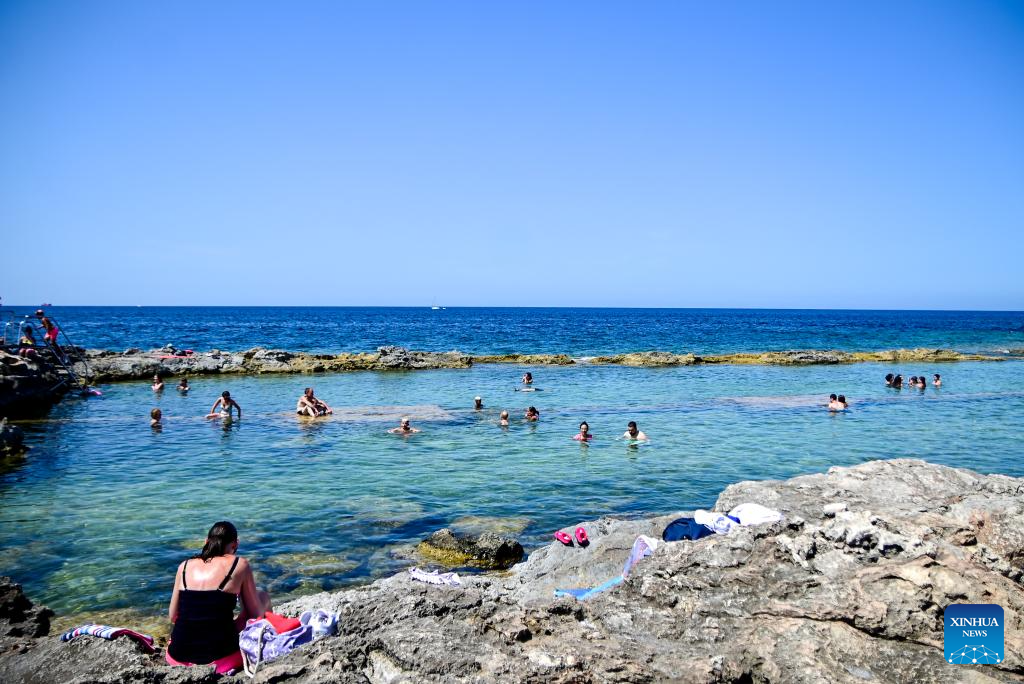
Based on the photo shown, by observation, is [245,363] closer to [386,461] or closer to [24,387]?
[24,387]

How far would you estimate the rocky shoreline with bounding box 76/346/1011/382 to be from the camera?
124 feet

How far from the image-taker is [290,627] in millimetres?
5418

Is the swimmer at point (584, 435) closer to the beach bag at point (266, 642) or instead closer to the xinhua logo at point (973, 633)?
the xinhua logo at point (973, 633)

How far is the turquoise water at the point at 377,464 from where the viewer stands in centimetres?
1142

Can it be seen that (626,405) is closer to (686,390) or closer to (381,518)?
(686,390)

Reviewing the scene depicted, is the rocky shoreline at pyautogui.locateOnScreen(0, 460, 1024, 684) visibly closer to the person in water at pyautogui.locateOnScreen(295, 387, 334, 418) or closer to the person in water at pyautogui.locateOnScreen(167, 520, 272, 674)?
the person in water at pyautogui.locateOnScreen(167, 520, 272, 674)

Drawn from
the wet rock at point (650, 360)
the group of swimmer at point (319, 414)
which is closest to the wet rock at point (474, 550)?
the group of swimmer at point (319, 414)

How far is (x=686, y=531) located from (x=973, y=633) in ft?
10.1

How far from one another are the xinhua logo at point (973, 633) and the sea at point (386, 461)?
24.2 ft

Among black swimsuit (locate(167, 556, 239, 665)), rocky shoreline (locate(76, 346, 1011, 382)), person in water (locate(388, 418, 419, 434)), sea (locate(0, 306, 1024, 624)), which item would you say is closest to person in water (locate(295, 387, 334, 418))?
sea (locate(0, 306, 1024, 624))

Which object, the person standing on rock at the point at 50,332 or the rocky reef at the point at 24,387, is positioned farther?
the person standing on rock at the point at 50,332

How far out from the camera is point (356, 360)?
4428cm

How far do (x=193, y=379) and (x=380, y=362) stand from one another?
39.4 feet

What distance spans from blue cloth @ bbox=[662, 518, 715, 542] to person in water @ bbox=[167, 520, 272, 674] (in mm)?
4901
